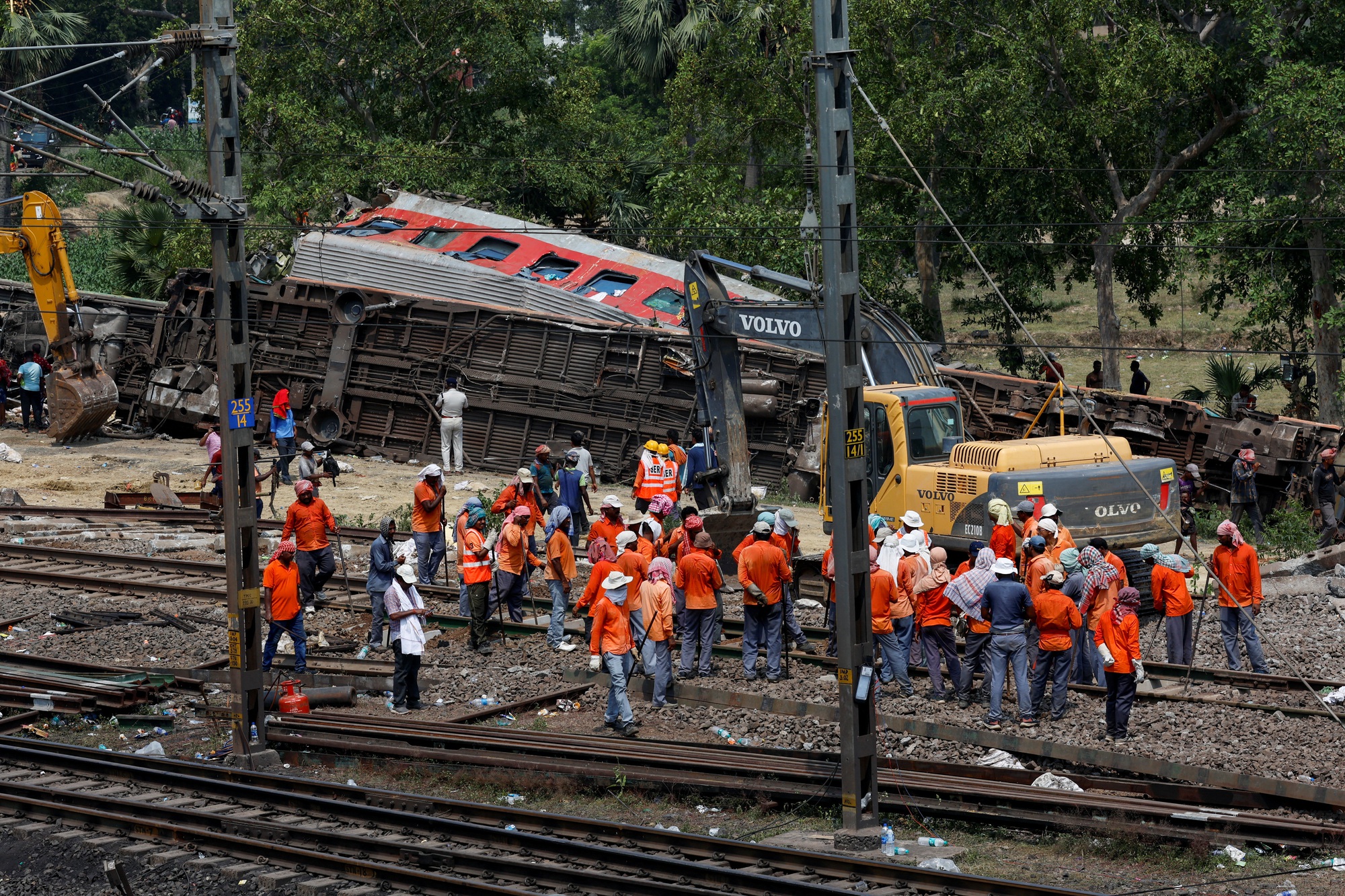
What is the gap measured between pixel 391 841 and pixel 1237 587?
981 centimetres

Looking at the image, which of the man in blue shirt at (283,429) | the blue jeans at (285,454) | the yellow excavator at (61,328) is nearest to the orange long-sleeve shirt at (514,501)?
the blue jeans at (285,454)

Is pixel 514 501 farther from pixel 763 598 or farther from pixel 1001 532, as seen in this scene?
pixel 1001 532

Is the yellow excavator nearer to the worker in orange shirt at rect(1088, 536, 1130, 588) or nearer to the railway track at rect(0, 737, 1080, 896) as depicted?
the railway track at rect(0, 737, 1080, 896)

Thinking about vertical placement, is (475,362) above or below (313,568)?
above

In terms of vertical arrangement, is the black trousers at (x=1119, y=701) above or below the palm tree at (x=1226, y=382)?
below

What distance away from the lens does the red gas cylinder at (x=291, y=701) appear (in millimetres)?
15477

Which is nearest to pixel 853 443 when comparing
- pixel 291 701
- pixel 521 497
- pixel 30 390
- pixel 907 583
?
pixel 907 583

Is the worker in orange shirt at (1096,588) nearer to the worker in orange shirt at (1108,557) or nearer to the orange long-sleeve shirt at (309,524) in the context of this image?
the worker in orange shirt at (1108,557)

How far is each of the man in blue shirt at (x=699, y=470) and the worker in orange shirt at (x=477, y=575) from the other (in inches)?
165

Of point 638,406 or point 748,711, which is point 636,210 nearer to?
point 638,406

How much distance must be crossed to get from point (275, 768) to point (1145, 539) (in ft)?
35.7

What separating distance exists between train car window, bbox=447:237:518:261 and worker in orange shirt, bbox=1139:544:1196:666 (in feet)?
56.6

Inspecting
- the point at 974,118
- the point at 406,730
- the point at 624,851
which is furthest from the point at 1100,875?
the point at 974,118

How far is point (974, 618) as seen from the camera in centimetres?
1520
